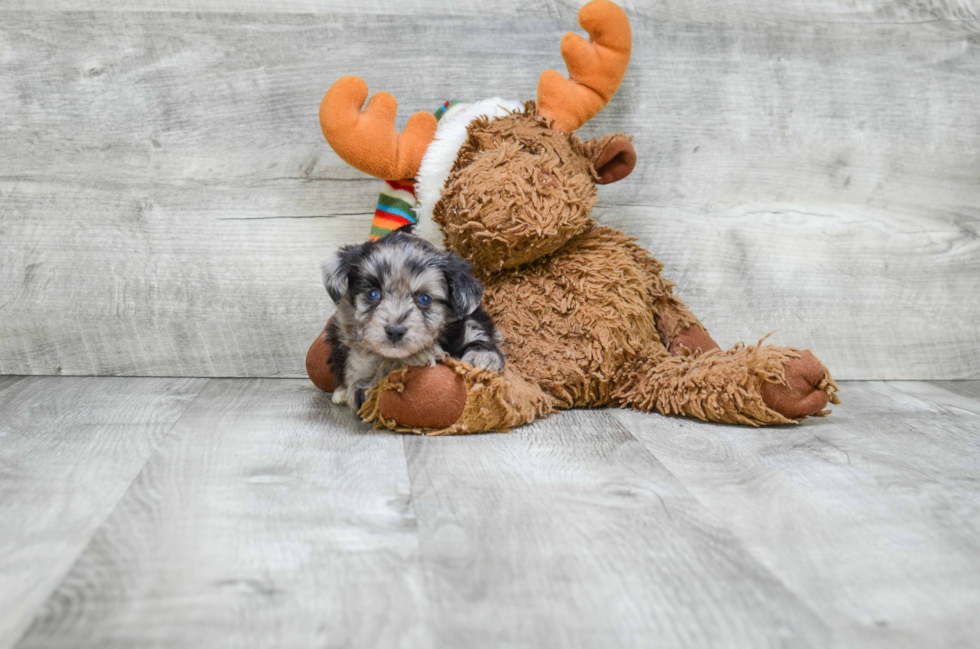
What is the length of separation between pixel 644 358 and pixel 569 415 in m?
0.26

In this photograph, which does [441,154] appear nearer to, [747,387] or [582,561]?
[747,387]

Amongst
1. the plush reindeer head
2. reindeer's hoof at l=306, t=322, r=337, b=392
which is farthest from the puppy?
reindeer's hoof at l=306, t=322, r=337, b=392

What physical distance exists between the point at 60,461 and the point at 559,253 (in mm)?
1261

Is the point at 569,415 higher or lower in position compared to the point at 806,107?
lower

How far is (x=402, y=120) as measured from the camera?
2.40 m

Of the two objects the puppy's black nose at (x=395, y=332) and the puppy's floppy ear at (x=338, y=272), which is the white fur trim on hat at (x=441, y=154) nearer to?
the puppy's floppy ear at (x=338, y=272)

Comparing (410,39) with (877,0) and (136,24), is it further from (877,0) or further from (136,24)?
(877,0)

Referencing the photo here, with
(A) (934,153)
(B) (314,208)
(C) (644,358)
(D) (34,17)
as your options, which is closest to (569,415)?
(C) (644,358)

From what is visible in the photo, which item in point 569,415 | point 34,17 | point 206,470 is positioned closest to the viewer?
point 206,470

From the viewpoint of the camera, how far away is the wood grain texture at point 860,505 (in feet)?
3.53

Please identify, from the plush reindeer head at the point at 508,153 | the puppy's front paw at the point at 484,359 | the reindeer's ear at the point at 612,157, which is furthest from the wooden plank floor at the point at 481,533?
the reindeer's ear at the point at 612,157

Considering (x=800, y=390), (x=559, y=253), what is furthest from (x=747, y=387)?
(x=559, y=253)

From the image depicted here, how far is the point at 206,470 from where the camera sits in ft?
5.07

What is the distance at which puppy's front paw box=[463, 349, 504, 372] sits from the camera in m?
1.88
